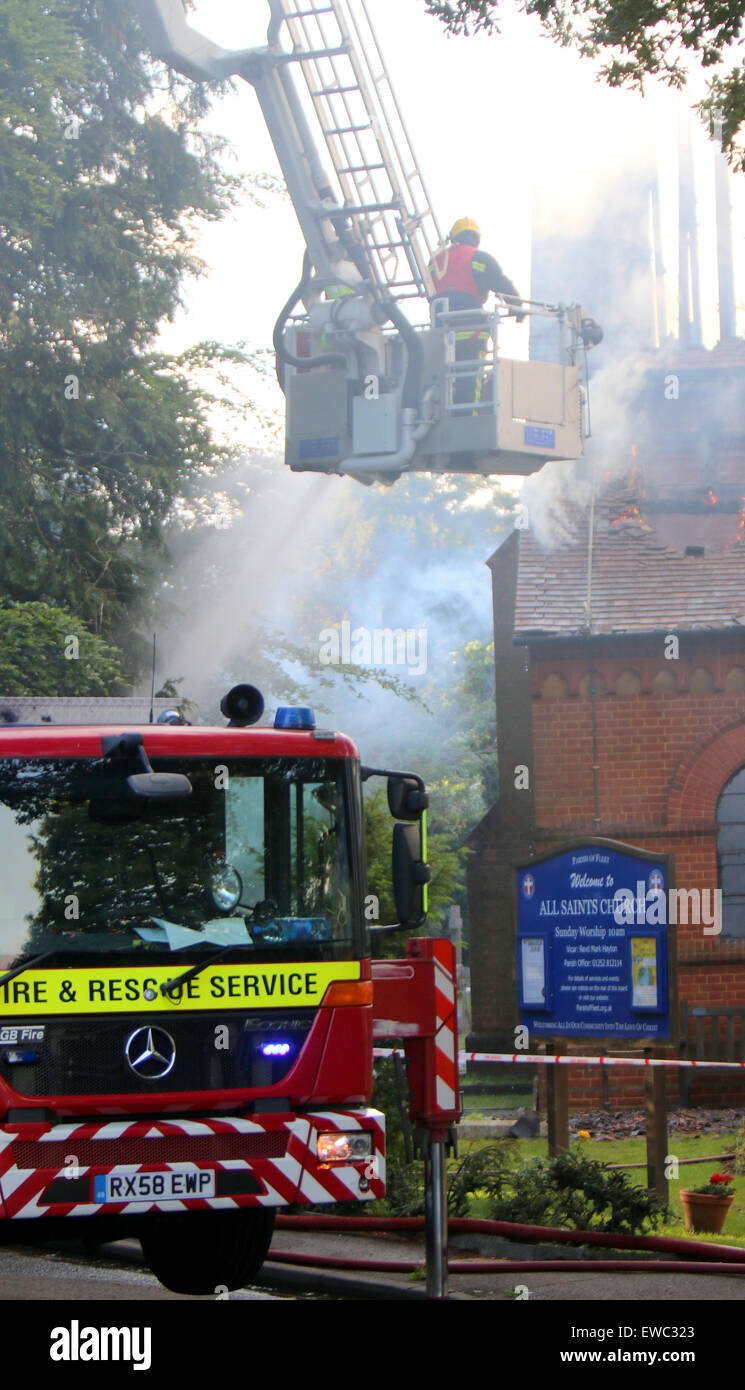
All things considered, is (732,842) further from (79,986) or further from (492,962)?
(79,986)

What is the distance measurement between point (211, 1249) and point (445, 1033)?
4.84ft

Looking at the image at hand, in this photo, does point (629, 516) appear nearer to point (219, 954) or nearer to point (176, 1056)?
point (219, 954)

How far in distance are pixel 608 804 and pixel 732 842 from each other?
5.48 feet

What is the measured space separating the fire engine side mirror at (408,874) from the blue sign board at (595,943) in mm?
3133

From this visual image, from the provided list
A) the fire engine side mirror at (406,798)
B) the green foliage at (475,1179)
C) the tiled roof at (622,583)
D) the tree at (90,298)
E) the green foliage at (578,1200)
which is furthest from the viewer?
the tree at (90,298)

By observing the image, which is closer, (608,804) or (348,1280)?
(348,1280)

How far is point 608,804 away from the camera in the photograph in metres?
20.5

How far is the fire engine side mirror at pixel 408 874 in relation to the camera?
7527mm

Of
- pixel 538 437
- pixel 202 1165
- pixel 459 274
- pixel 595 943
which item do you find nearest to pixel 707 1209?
pixel 595 943

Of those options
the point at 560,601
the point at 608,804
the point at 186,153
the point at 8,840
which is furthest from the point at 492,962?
the point at 8,840

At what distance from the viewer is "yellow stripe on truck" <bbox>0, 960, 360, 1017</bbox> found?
6570 millimetres

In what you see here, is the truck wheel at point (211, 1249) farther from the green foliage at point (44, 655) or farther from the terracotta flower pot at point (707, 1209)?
the green foliage at point (44, 655)

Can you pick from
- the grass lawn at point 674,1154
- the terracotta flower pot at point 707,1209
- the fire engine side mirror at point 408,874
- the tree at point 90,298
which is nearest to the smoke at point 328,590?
the tree at point 90,298

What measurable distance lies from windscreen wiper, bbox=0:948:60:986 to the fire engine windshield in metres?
0.02
